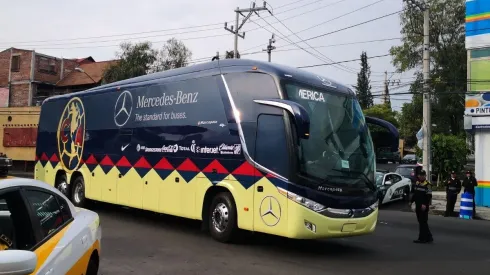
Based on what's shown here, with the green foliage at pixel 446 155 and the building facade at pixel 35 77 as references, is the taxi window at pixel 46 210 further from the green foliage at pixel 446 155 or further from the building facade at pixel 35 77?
the building facade at pixel 35 77

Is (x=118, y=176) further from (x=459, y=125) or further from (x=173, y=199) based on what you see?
(x=459, y=125)

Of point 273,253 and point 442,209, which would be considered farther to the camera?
point 442,209

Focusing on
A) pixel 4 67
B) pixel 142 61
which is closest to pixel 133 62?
pixel 142 61

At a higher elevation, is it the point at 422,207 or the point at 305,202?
the point at 305,202

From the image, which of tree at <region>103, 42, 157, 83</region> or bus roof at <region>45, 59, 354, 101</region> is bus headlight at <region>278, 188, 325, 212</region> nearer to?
bus roof at <region>45, 59, 354, 101</region>

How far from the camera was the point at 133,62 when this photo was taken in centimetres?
3788


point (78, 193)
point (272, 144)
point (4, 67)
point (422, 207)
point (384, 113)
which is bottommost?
point (78, 193)

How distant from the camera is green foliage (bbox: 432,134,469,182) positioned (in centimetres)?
2739

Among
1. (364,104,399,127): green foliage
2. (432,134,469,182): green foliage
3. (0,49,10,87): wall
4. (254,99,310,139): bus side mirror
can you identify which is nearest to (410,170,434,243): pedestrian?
(254,99,310,139): bus side mirror

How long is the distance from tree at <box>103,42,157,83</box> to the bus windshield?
30135 millimetres

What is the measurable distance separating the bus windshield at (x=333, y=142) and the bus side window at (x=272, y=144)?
0.31 meters

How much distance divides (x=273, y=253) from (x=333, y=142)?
227 centimetres

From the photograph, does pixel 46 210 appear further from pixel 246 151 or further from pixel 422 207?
pixel 422 207

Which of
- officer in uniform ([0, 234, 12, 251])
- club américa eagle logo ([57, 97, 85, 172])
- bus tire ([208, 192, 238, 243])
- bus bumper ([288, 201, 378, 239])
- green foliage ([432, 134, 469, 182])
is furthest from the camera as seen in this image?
green foliage ([432, 134, 469, 182])
